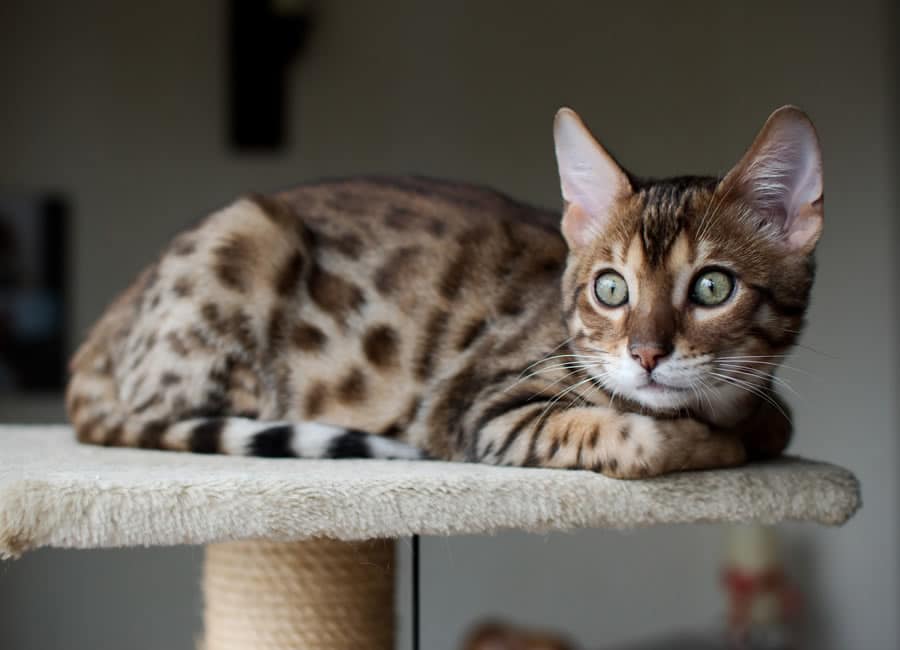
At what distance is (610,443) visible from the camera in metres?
1.21

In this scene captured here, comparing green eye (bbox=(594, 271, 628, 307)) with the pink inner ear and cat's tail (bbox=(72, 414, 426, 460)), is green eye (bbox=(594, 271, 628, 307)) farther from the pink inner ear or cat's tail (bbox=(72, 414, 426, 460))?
cat's tail (bbox=(72, 414, 426, 460))

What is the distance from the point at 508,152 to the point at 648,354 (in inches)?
112

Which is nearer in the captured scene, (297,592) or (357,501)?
(357,501)

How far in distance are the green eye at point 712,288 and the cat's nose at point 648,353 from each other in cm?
9

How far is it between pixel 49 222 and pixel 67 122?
37 centimetres

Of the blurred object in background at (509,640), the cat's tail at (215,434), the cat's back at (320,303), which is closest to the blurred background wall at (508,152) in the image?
the blurred object in background at (509,640)

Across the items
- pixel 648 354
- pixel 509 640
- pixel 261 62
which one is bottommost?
pixel 509 640

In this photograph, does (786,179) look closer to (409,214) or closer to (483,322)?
(483,322)

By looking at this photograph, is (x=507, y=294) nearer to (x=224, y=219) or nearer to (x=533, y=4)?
(x=224, y=219)

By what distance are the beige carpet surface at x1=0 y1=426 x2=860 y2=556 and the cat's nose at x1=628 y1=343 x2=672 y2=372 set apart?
14cm

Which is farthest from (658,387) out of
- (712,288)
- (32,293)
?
(32,293)

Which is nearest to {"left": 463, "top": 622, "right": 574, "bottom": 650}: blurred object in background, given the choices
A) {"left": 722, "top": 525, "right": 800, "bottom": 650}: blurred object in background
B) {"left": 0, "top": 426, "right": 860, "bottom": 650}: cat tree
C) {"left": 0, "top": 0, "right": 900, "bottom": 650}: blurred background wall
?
{"left": 0, "top": 0, "right": 900, "bottom": 650}: blurred background wall

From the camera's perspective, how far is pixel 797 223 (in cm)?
126

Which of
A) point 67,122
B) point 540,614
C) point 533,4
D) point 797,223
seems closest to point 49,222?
point 67,122
